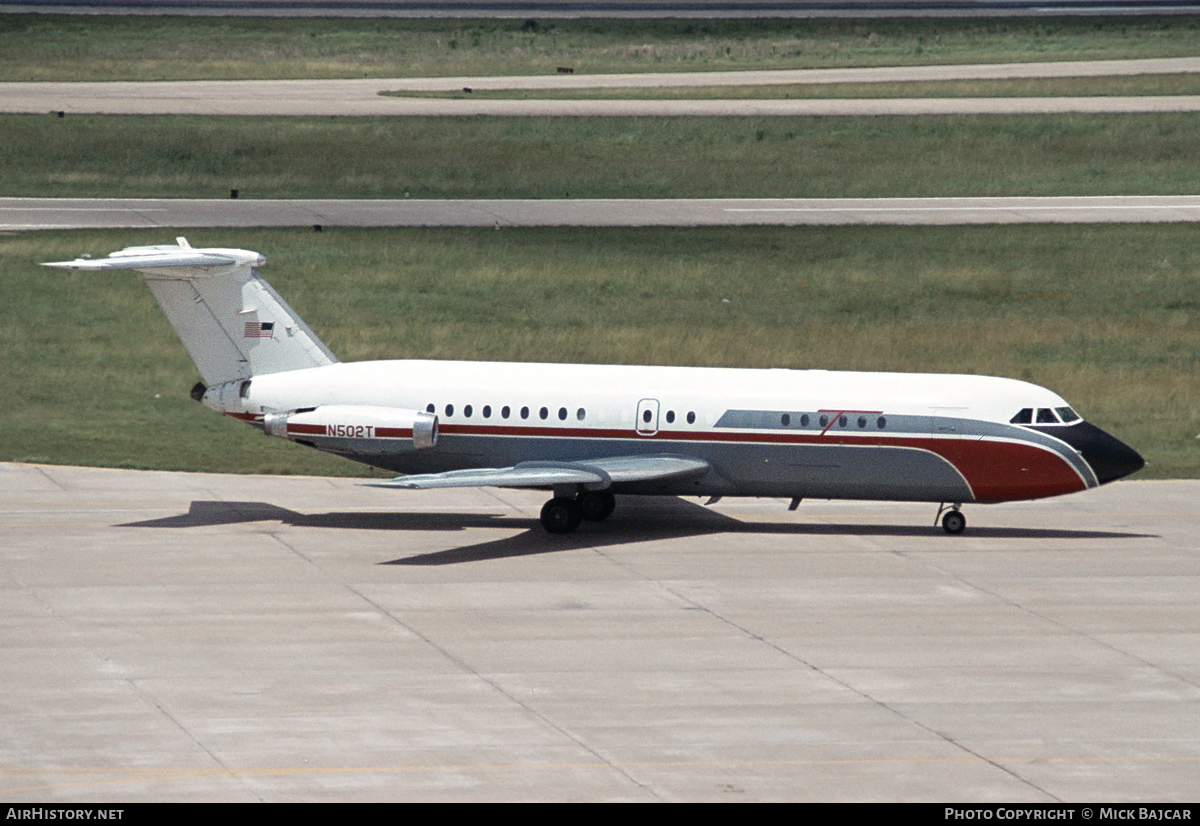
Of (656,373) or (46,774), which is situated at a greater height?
(656,373)

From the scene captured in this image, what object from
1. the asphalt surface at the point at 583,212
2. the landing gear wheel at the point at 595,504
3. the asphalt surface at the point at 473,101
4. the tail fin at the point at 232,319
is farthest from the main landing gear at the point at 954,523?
the asphalt surface at the point at 473,101

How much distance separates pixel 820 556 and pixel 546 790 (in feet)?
41.6

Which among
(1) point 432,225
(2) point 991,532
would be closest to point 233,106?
(1) point 432,225

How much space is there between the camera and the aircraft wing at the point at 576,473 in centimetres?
3069

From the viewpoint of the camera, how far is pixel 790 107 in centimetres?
8381

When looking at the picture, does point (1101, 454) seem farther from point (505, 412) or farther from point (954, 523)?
point (505, 412)

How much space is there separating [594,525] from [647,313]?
2107cm

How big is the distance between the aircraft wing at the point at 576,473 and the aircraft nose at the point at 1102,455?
22.1 ft

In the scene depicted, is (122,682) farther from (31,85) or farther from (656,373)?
(31,85)

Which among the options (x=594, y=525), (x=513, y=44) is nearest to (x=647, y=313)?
(x=594, y=525)

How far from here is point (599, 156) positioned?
74.9m

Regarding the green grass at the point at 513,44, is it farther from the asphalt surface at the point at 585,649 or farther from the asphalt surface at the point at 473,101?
the asphalt surface at the point at 585,649

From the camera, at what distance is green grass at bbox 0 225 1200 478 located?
144ft

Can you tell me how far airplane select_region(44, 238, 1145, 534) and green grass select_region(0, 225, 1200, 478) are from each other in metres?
6.19
